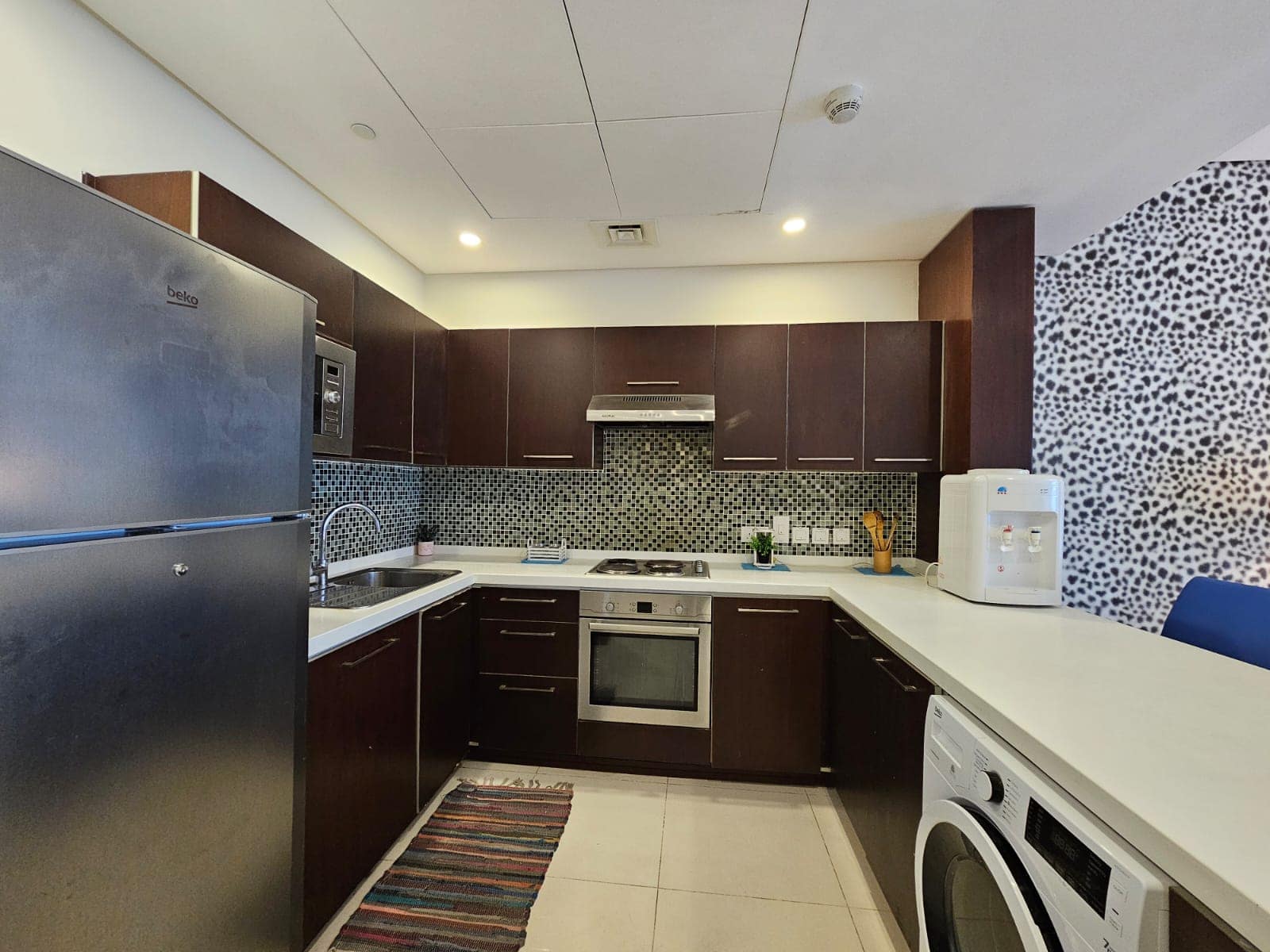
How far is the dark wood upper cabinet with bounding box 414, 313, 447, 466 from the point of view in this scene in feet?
7.87

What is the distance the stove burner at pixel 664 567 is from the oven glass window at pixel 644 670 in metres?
0.32

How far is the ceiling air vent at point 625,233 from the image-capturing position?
7.72 feet

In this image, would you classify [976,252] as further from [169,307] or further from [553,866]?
[553,866]

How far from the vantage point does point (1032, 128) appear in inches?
64.3

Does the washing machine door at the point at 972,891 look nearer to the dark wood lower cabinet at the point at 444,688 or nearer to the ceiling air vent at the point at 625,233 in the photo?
the dark wood lower cabinet at the point at 444,688

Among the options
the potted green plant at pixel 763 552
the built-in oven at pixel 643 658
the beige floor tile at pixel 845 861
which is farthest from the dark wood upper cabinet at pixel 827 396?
the beige floor tile at pixel 845 861

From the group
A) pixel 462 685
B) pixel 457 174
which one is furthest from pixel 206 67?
pixel 462 685

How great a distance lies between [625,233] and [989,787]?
7.87ft

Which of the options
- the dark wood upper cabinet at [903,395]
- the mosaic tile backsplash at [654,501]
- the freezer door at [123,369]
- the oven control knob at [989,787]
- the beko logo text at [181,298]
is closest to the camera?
the freezer door at [123,369]

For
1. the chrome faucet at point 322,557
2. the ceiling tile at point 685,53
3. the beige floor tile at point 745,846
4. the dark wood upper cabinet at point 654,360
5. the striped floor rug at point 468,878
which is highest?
the ceiling tile at point 685,53

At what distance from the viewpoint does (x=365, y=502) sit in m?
2.52

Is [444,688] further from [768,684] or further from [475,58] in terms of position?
[475,58]

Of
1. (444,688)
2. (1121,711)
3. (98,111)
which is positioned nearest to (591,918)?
(444,688)

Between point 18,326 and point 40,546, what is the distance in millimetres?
268
